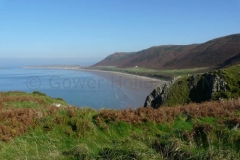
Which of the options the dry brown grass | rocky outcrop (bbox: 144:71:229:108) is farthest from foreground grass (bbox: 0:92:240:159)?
rocky outcrop (bbox: 144:71:229:108)

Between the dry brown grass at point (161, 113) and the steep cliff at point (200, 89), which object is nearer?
the dry brown grass at point (161, 113)

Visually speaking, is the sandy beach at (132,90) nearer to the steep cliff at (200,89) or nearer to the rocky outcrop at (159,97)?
the rocky outcrop at (159,97)

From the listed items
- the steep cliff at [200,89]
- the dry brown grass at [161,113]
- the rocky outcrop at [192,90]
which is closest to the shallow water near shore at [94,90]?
the rocky outcrop at [192,90]

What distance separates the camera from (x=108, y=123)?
25.2 ft

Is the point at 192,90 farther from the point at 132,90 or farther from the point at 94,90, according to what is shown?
the point at 94,90

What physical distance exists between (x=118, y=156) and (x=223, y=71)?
2053cm

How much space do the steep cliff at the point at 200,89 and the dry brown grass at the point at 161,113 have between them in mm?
12709

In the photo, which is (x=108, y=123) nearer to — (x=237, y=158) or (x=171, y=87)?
(x=237, y=158)

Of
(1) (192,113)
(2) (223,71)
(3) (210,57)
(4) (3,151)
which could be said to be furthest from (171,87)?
(3) (210,57)

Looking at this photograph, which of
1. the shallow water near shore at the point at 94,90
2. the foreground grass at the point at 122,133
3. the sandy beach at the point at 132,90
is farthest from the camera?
the sandy beach at the point at 132,90

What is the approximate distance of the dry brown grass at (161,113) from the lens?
25.6 feet

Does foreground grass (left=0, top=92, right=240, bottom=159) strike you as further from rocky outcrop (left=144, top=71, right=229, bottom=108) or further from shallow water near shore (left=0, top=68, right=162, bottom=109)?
rocky outcrop (left=144, top=71, right=229, bottom=108)

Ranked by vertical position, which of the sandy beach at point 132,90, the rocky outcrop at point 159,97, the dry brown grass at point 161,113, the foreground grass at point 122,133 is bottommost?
the sandy beach at point 132,90

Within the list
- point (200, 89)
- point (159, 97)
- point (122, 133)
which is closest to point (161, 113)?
point (122, 133)
